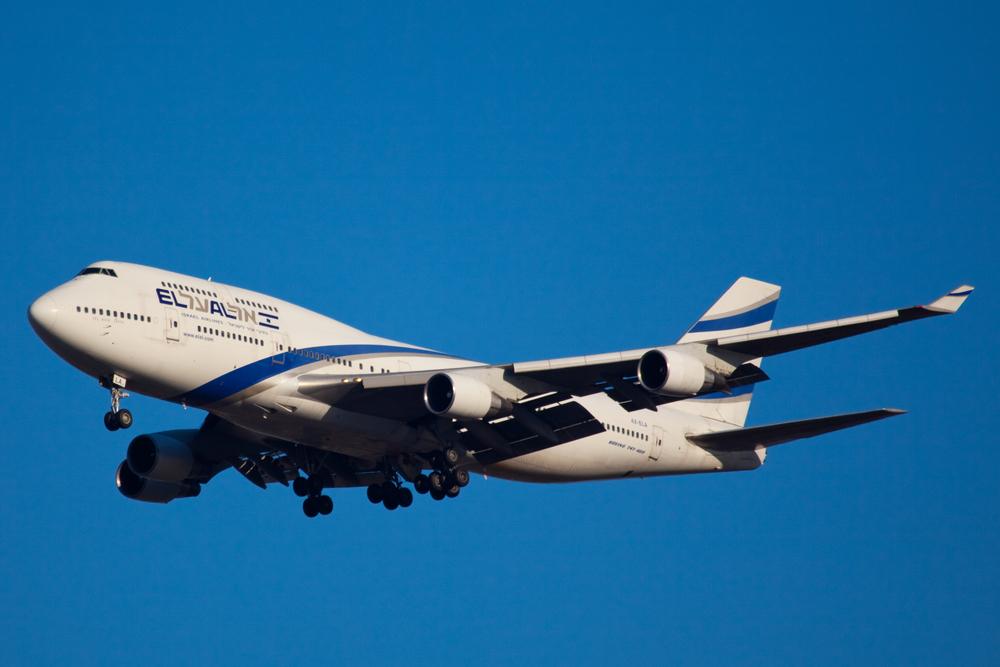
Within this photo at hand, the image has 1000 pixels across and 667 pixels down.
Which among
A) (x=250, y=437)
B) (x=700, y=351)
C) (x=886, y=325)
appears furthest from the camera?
(x=250, y=437)

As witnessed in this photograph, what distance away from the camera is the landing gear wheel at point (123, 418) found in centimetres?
3531

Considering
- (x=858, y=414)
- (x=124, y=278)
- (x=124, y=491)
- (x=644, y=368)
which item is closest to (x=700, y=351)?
(x=644, y=368)

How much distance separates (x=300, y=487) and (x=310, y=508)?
29.2 inches

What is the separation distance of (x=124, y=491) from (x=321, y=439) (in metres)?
9.72

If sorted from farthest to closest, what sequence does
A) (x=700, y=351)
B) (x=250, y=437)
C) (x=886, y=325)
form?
(x=250, y=437) → (x=700, y=351) → (x=886, y=325)

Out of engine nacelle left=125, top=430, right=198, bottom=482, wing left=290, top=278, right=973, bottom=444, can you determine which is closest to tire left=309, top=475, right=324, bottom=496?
engine nacelle left=125, top=430, right=198, bottom=482

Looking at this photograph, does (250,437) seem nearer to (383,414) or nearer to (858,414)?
(383,414)

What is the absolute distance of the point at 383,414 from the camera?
38750 mm

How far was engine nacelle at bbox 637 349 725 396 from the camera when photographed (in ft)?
116

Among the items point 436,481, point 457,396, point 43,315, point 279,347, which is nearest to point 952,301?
point 457,396

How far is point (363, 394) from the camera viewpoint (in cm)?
3769

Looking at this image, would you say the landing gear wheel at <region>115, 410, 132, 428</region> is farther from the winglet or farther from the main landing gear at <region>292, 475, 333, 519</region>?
the winglet

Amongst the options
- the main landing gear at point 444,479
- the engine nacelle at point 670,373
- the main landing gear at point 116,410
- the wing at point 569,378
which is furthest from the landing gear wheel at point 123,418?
the engine nacelle at point 670,373

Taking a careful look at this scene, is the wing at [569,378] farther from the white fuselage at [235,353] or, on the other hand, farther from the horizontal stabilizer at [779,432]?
the horizontal stabilizer at [779,432]
